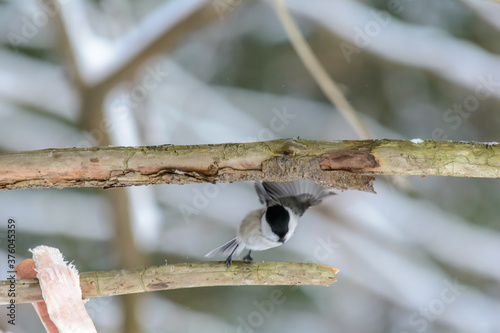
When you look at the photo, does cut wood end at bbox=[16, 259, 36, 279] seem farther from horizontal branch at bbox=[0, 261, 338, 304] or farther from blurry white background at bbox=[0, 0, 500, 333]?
blurry white background at bbox=[0, 0, 500, 333]

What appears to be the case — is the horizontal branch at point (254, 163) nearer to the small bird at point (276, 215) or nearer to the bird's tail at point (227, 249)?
the small bird at point (276, 215)

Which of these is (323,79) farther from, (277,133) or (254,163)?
(254,163)

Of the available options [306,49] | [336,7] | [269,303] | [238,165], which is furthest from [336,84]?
[238,165]

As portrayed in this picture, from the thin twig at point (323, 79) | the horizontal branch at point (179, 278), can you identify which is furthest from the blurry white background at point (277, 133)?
Result: the horizontal branch at point (179, 278)

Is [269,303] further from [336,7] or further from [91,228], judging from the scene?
[336,7]

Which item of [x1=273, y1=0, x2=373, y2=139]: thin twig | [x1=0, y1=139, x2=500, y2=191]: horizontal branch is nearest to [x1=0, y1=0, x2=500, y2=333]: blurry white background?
[x1=273, y1=0, x2=373, y2=139]: thin twig

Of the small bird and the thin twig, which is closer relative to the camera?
the small bird
